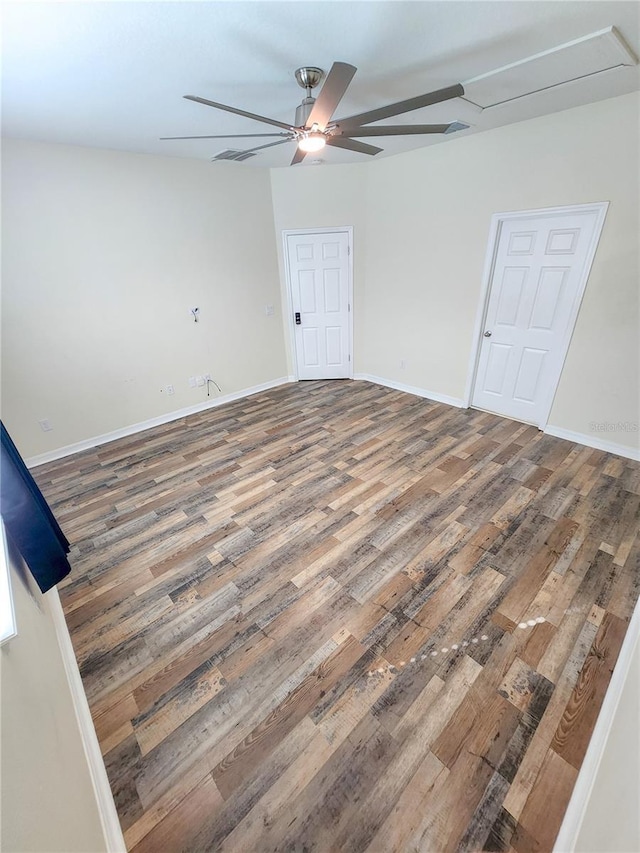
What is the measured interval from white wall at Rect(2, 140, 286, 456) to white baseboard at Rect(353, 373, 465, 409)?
183 cm

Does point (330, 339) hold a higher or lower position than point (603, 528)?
higher

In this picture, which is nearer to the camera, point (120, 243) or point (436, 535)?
point (436, 535)

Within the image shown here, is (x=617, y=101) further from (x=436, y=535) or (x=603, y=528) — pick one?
(x=436, y=535)

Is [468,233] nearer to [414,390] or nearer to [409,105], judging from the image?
[414,390]

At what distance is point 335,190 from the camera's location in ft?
14.0

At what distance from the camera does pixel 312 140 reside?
1.89 m

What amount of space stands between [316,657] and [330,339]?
4.15 meters

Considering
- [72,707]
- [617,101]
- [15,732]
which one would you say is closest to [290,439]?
[72,707]

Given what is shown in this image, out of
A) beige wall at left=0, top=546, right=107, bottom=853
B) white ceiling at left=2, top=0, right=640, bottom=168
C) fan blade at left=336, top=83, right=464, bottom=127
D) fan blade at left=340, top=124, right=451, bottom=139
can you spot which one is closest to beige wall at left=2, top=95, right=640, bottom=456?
white ceiling at left=2, top=0, right=640, bottom=168

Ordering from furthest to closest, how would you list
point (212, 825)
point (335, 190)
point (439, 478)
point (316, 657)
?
1. point (335, 190)
2. point (439, 478)
3. point (316, 657)
4. point (212, 825)

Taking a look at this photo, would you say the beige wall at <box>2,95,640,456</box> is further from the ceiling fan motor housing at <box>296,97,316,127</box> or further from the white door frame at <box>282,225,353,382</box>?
the ceiling fan motor housing at <box>296,97,316,127</box>

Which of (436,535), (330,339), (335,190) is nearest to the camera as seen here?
(436,535)

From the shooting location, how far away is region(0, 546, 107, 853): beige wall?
0.69 metres

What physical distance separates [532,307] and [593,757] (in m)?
3.45
